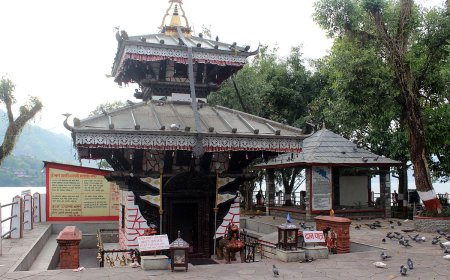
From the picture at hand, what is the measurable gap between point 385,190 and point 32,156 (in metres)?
108

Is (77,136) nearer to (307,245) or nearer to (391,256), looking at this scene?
(307,245)

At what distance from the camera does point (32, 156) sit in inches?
4515

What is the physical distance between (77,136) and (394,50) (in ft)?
41.3

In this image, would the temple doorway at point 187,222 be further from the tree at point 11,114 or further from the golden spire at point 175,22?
the tree at point 11,114

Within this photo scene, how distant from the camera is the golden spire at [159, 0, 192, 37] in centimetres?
1468

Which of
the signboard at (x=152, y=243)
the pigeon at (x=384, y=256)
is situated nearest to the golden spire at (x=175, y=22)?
the signboard at (x=152, y=243)

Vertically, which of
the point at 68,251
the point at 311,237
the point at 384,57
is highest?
the point at 384,57

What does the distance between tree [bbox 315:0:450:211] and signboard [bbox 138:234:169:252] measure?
10700 mm

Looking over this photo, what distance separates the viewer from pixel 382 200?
2223 centimetres

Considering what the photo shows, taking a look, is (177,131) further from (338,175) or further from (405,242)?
(338,175)

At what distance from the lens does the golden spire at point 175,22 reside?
14.7 metres

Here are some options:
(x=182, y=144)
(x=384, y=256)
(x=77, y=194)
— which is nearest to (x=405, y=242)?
(x=384, y=256)

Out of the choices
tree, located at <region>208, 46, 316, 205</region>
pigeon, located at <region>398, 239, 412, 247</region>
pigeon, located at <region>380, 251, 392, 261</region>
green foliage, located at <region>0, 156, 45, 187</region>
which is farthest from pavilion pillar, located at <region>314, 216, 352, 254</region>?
green foliage, located at <region>0, 156, 45, 187</region>

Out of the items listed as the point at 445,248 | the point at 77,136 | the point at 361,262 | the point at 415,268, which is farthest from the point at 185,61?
the point at 445,248
